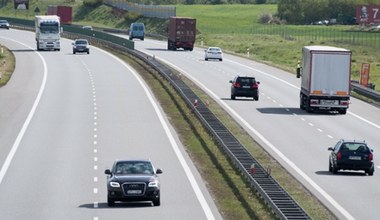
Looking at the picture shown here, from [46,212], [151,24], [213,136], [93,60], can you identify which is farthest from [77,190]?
[151,24]

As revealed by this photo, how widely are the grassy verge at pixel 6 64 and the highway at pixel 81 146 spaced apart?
3.26 ft

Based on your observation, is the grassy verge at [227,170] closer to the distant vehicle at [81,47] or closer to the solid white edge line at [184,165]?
the solid white edge line at [184,165]

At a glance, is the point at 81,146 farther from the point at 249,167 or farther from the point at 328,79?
the point at 328,79

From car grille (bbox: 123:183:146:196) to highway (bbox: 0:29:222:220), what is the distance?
1.69 feet

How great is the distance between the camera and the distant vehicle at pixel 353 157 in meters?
40.4

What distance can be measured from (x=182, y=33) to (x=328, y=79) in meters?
59.3

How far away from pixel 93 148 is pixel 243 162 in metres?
8.97

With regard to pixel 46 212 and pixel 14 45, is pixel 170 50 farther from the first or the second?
pixel 46 212

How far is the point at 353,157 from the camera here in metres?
40.5

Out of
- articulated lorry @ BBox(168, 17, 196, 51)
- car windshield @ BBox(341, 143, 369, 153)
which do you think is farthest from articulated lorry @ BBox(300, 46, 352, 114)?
articulated lorry @ BBox(168, 17, 196, 51)

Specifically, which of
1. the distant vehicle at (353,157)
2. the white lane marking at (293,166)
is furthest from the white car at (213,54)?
the distant vehicle at (353,157)

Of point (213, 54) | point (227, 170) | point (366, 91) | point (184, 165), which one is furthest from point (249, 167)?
point (213, 54)

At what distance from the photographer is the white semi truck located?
11519cm

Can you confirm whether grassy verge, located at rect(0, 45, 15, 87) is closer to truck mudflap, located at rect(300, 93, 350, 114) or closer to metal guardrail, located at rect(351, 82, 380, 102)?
metal guardrail, located at rect(351, 82, 380, 102)
